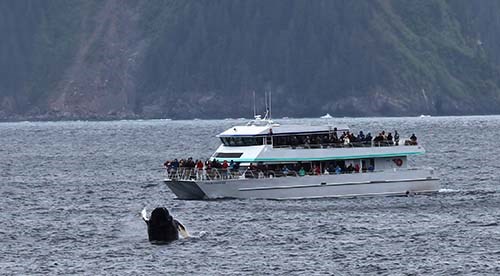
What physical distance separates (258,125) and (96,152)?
262 feet

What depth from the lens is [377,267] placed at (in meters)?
61.9

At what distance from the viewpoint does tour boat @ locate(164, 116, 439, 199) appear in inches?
3383

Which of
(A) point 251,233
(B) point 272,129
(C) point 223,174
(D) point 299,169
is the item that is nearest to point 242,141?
(B) point 272,129

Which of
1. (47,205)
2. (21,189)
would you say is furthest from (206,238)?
(21,189)

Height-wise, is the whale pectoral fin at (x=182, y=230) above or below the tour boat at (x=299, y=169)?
below

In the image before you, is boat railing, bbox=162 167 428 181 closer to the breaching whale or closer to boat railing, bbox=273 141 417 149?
boat railing, bbox=273 141 417 149

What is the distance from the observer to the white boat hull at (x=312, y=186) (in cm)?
8575

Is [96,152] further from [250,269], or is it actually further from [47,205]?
[250,269]

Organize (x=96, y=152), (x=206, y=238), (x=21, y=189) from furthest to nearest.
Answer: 1. (x=96, y=152)
2. (x=21, y=189)
3. (x=206, y=238)

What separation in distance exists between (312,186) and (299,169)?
141cm

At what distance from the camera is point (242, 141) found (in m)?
88.6

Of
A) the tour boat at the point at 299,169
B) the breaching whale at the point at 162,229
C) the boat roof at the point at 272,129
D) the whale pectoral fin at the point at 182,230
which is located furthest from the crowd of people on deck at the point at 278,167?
Answer: the breaching whale at the point at 162,229

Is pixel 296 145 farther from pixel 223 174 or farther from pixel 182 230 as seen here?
pixel 182 230

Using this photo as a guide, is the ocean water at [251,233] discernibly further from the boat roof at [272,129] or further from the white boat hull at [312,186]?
the boat roof at [272,129]
